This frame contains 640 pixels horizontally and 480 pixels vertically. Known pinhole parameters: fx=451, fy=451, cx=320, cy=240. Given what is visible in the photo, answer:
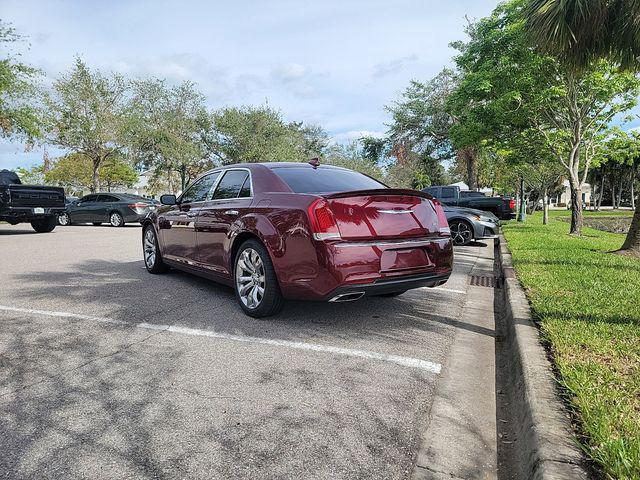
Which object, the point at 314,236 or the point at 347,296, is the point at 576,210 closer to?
the point at 347,296

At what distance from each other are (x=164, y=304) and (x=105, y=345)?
1393 mm

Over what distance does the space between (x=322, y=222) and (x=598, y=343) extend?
2298 mm

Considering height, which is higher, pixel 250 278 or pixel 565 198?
pixel 565 198

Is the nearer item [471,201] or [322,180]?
[322,180]

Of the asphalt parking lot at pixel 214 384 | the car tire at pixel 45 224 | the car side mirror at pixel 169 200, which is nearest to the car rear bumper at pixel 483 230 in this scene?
the asphalt parking lot at pixel 214 384

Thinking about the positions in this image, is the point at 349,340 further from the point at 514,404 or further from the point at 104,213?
the point at 104,213

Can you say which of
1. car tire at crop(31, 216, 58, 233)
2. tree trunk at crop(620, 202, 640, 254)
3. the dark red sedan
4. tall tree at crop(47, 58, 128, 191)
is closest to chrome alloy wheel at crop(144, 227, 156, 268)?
the dark red sedan

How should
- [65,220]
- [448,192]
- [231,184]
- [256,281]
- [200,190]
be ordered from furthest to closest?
[65,220], [448,192], [200,190], [231,184], [256,281]

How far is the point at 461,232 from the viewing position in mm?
11812

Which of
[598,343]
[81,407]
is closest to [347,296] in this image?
[598,343]

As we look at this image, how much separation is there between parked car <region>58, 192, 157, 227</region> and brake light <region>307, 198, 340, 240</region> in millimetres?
16237

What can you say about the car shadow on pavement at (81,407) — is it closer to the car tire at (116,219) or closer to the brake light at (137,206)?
the brake light at (137,206)

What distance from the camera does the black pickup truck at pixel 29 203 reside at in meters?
13.6

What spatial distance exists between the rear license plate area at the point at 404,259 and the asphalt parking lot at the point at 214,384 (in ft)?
2.04
